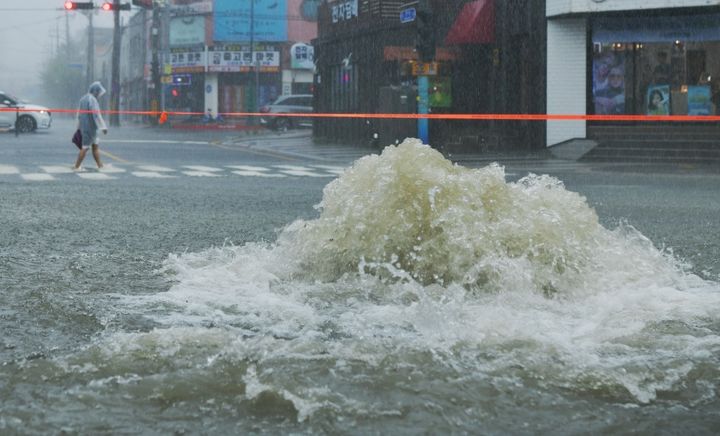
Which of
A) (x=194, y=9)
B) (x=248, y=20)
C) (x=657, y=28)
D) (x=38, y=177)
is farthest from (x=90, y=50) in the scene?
(x=38, y=177)

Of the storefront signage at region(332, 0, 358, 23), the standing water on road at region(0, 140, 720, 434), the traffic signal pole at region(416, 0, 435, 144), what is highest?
the storefront signage at region(332, 0, 358, 23)

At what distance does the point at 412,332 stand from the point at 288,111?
44.7 metres

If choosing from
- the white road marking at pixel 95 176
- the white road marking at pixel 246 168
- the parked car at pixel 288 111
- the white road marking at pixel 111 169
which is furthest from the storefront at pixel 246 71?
the white road marking at pixel 95 176

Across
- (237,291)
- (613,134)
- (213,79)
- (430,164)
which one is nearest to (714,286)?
(430,164)

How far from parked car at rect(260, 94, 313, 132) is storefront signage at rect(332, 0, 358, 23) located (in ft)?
41.4

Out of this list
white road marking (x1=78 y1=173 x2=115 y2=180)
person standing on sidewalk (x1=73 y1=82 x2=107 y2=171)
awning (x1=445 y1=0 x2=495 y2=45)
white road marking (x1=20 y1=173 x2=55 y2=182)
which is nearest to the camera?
white road marking (x1=20 y1=173 x2=55 y2=182)

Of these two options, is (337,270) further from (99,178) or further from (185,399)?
(99,178)

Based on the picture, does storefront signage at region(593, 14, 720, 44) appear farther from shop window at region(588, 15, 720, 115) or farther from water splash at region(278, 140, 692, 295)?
water splash at region(278, 140, 692, 295)

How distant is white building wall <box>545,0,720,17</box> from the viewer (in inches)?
922

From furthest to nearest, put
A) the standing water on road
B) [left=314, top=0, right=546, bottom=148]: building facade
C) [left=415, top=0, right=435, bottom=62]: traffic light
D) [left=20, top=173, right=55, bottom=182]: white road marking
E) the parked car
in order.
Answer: the parked car → [left=314, top=0, right=546, bottom=148]: building facade → [left=415, top=0, right=435, bottom=62]: traffic light → [left=20, top=173, right=55, bottom=182]: white road marking → the standing water on road

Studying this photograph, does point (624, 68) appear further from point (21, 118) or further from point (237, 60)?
point (237, 60)

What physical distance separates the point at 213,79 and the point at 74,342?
64320mm

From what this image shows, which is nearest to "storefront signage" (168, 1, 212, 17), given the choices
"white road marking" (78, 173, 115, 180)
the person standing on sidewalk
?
the person standing on sidewalk

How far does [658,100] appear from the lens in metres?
26.1
